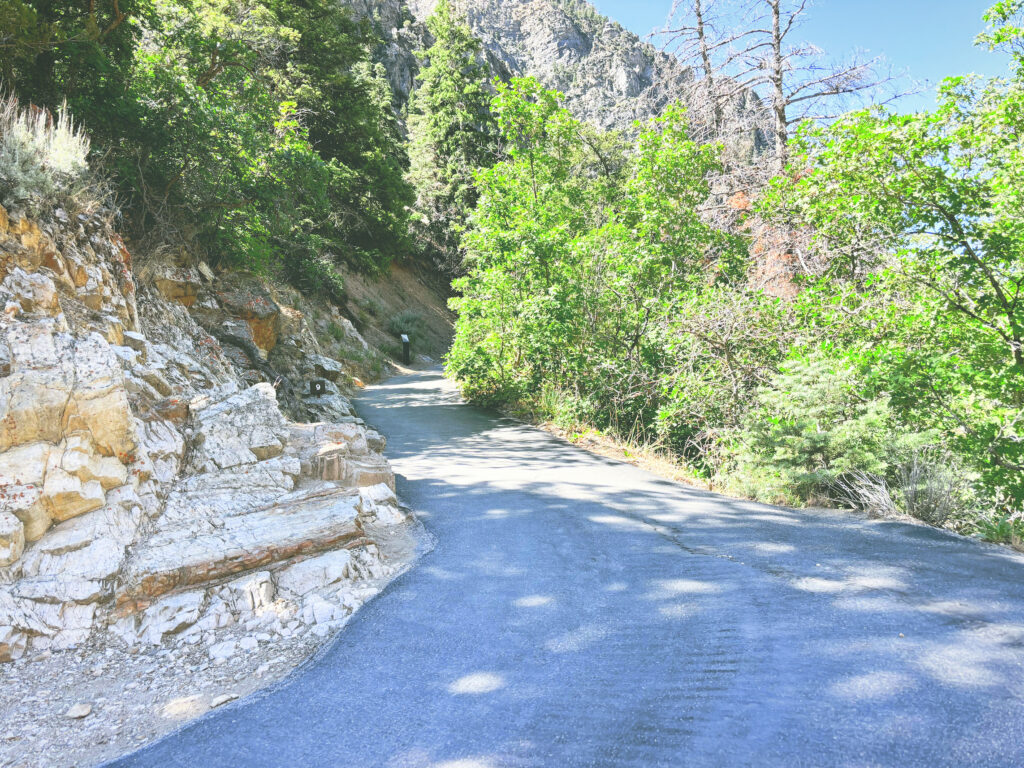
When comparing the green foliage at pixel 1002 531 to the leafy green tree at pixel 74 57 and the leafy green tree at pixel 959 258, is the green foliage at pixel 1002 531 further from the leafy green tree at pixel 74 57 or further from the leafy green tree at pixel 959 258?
the leafy green tree at pixel 74 57

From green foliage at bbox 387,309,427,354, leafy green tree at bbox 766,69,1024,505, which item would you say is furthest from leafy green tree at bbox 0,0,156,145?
green foliage at bbox 387,309,427,354

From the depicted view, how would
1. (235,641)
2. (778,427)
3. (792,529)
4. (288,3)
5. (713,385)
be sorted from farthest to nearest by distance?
(288,3) < (713,385) < (778,427) < (792,529) < (235,641)

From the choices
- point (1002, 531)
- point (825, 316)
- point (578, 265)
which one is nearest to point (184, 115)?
point (578, 265)

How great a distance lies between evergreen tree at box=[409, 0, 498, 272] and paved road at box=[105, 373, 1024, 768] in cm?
2445

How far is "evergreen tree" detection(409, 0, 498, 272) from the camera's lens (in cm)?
2825

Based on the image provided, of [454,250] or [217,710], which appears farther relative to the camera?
[454,250]

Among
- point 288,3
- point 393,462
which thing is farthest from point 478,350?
point 288,3

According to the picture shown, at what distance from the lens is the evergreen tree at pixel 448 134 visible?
28.2m

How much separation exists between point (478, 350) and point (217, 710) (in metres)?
10.1

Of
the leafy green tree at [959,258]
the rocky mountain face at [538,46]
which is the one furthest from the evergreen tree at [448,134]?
the leafy green tree at [959,258]

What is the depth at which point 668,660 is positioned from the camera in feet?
9.72

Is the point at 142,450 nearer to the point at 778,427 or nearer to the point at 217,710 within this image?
the point at 217,710

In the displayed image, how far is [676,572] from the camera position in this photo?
4082mm

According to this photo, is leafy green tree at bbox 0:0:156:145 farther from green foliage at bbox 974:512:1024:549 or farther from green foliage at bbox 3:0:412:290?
green foliage at bbox 974:512:1024:549
